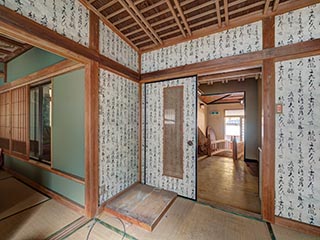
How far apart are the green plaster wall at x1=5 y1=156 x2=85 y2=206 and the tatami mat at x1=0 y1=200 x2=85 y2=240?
0.20 metres

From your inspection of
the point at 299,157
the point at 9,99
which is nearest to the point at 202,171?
the point at 299,157

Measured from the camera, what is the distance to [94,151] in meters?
2.01

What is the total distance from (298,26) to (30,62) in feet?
15.1

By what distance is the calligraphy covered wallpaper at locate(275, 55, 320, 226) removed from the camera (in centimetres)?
175

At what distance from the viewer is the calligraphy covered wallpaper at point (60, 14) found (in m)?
1.38

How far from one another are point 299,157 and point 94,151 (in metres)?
2.68

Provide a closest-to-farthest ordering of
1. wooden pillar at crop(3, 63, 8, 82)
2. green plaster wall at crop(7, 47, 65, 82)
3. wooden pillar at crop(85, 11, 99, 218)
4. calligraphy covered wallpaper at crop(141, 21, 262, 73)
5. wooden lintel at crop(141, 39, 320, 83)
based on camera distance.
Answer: wooden lintel at crop(141, 39, 320, 83)
wooden pillar at crop(85, 11, 99, 218)
calligraphy covered wallpaper at crop(141, 21, 262, 73)
green plaster wall at crop(7, 47, 65, 82)
wooden pillar at crop(3, 63, 8, 82)

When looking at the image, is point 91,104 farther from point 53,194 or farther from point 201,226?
point 201,226

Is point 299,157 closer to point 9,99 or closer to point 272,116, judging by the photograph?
point 272,116

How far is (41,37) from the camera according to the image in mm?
1480

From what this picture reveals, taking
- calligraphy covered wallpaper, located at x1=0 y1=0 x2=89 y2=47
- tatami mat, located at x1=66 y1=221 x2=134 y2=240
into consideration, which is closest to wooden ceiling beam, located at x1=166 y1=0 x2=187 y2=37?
calligraphy covered wallpaper, located at x1=0 y1=0 x2=89 y2=47

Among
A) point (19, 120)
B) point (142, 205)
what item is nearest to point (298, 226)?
point (142, 205)

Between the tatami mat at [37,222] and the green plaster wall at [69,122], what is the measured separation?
0.55m

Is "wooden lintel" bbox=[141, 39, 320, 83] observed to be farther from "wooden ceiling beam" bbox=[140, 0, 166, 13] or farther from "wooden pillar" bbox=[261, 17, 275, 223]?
"wooden ceiling beam" bbox=[140, 0, 166, 13]
